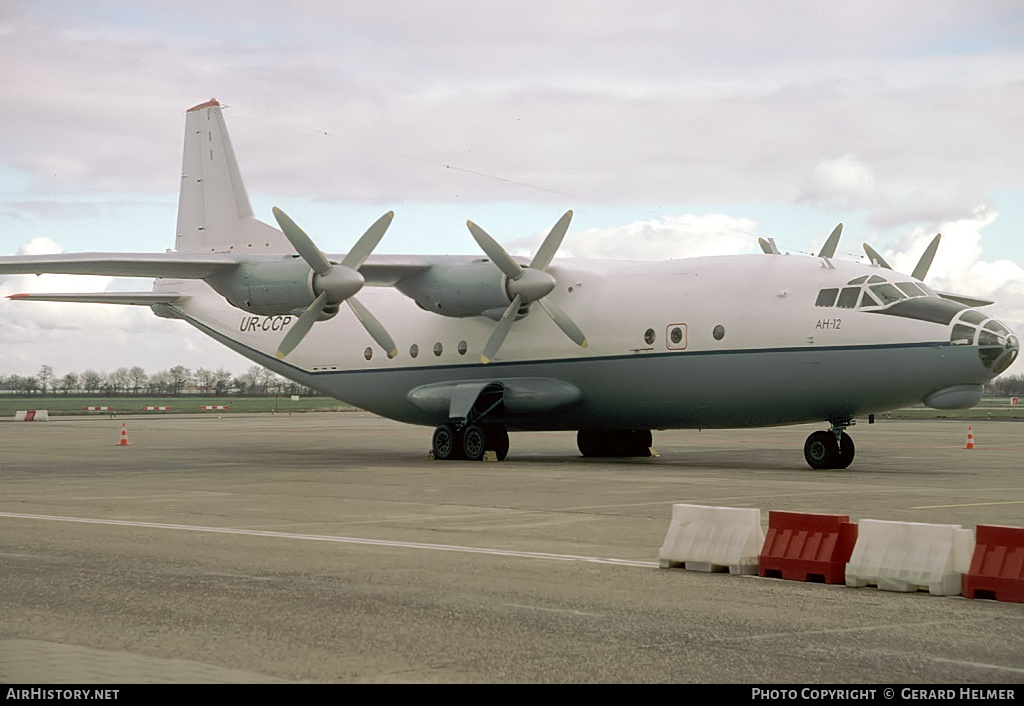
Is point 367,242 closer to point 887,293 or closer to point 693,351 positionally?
point 693,351

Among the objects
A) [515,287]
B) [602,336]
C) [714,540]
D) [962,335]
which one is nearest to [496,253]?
[515,287]

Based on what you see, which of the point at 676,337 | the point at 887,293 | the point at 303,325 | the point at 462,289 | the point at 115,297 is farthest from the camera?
the point at 115,297

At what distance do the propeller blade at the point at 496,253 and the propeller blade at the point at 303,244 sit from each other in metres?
3.47

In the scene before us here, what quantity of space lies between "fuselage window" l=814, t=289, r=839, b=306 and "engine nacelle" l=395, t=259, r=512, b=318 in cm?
692

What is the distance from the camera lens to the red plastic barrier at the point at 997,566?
884 cm

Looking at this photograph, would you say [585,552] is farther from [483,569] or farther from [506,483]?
[506,483]

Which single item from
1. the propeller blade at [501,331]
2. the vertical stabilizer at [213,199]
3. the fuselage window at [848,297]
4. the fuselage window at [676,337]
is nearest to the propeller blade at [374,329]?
the propeller blade at [501,331]

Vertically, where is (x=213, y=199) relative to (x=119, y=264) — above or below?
above

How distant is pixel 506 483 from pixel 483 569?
9561 millimetres

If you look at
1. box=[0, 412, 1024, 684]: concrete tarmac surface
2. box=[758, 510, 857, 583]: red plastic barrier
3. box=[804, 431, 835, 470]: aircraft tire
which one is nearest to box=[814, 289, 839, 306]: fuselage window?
box=[804, 431, 835, 470]: aircraft tire

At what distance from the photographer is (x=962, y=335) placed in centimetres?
2128

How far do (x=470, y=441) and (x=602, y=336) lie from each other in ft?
13.3

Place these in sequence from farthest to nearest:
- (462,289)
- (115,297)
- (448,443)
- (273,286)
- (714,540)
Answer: (115,297), (448,443), (462,289), (273,286), (714,540)
